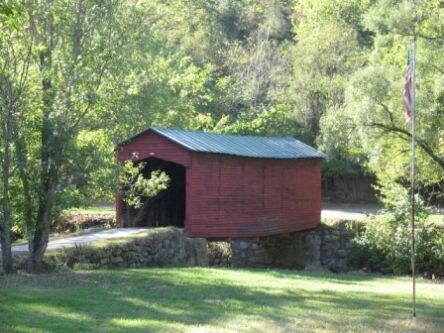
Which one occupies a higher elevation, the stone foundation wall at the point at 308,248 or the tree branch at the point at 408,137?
the tree branch at the point at 408,137

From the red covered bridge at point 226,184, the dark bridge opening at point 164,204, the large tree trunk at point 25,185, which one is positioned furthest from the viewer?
the dark bridge opening at point 164,204

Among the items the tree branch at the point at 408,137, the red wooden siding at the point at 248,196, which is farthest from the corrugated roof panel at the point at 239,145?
the tree branch at the point at 408,137

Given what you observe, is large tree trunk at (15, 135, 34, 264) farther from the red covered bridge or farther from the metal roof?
the red covered bridge

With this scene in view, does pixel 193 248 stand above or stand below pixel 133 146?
below

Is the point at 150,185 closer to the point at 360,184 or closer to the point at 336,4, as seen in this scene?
the point at 360,184

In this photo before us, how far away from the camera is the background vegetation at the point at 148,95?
46.0 feet

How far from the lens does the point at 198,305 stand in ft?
35.2

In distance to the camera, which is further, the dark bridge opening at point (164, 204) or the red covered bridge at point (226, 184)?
the dark bridge opening at point (164, 204)

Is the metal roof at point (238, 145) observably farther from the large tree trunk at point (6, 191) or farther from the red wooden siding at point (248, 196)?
the large tree trunk at point (6, 191)

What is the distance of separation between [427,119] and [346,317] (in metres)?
11.8

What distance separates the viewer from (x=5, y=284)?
39.5ft

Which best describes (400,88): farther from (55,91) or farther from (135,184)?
(55,91)

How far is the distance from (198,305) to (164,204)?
1407cm

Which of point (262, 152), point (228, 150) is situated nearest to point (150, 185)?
point (228, 150)
